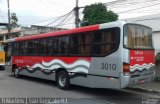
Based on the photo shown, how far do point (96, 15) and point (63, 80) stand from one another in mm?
17288

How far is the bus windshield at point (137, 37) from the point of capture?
10.6m

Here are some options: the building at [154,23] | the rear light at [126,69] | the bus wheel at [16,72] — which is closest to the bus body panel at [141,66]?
the rear light at [126,69]

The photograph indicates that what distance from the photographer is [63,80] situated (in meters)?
13.5

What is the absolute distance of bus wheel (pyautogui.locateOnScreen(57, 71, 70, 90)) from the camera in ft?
43.0

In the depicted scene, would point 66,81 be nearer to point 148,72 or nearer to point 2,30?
point 148,72

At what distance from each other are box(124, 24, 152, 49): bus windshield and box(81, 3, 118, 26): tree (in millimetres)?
17755

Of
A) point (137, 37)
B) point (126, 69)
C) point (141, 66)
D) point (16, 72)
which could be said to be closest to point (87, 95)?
point (126, 69)

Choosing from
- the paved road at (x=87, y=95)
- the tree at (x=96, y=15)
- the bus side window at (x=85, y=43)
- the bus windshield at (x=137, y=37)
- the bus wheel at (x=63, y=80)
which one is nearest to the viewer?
the paved road at (x=87, y=95)

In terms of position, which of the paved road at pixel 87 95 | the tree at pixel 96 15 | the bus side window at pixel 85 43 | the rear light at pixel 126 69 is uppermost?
the tree at pixel 96 15

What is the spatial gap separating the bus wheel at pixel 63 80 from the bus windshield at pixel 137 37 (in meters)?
3.80

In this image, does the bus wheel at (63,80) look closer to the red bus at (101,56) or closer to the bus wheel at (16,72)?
the red bus at (101,56)

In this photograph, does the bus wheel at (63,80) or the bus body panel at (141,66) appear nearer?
the bus body panel at (141,66)

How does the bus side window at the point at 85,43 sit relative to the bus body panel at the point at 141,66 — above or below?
above

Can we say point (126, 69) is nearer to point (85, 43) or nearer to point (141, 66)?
point (141, 66)
